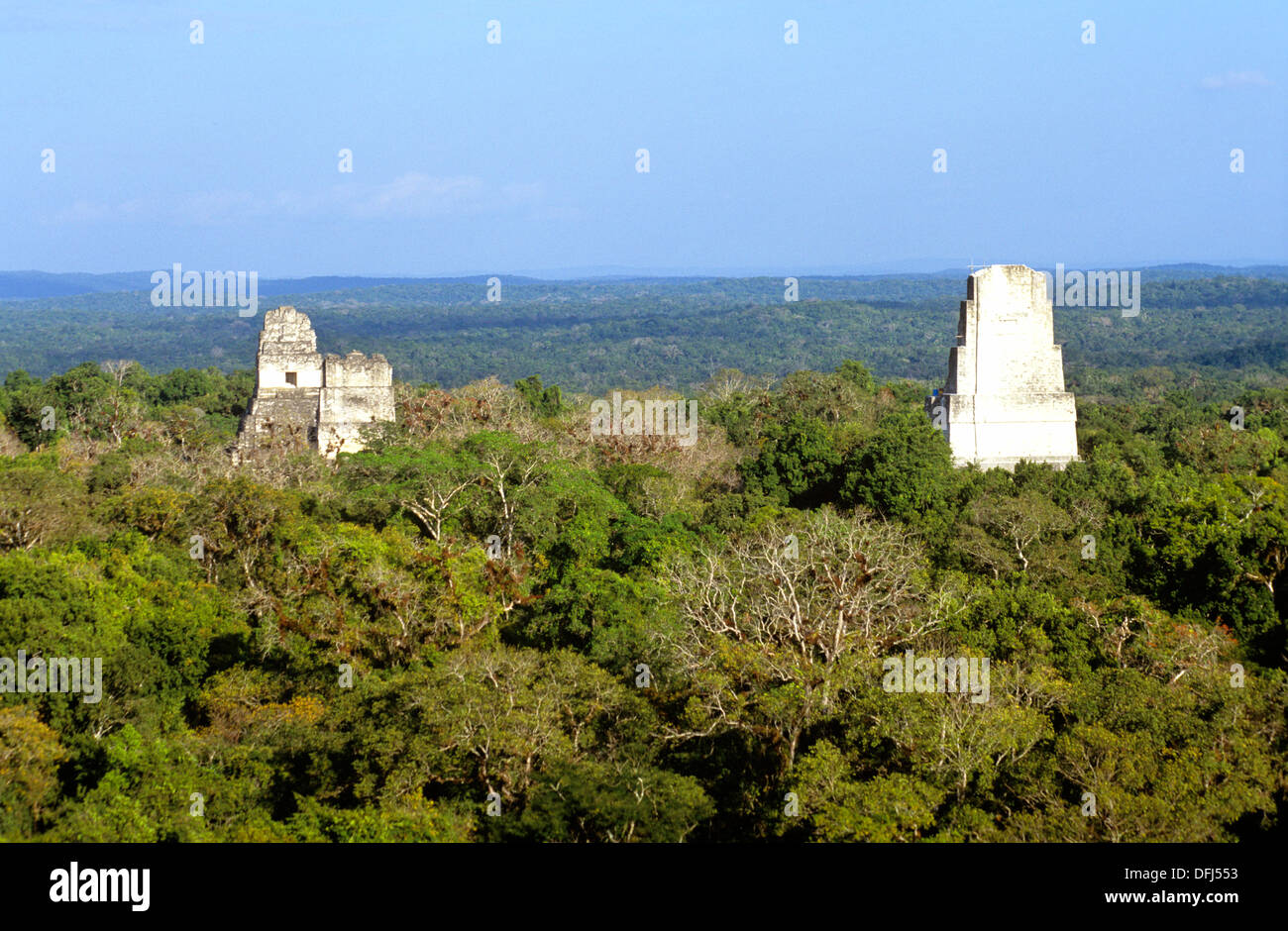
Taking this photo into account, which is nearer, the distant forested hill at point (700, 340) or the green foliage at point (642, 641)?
the green foliage at point (642, 641)

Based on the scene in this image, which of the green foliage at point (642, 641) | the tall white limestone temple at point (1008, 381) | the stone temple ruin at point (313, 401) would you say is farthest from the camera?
the stone temple ruin at point (313, 401)

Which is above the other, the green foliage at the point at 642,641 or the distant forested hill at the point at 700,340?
the distant forested hill at the point at 700,340

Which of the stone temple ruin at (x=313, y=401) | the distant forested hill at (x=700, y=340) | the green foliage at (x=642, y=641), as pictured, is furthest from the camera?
the distant forested hill at (x=700, y=340)

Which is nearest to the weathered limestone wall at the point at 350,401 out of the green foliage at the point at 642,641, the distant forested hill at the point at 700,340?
the green foliage at the point at 642,641

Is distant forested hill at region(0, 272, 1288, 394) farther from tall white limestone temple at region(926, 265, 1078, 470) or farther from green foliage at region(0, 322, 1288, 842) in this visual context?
green foliage at region(0, 322, 1288, 842)

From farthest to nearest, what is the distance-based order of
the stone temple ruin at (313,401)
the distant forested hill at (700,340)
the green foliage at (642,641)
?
the distant forested hill at (700,340) → the stone temple ruin at (313,401) → the green foliage at (642,641)

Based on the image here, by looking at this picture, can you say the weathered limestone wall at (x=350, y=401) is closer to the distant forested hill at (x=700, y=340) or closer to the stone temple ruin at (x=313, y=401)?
the stone temple ruin at (x=313, y=401)

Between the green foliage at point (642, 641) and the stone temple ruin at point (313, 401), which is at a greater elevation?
the stone temple ruin at point (313, 401)

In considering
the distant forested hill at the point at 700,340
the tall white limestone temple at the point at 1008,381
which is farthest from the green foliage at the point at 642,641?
the distant forested hill at the point at 700,340

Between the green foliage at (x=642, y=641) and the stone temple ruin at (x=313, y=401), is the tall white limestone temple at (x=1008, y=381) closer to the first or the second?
the green foliage at (x=642, y=641)
